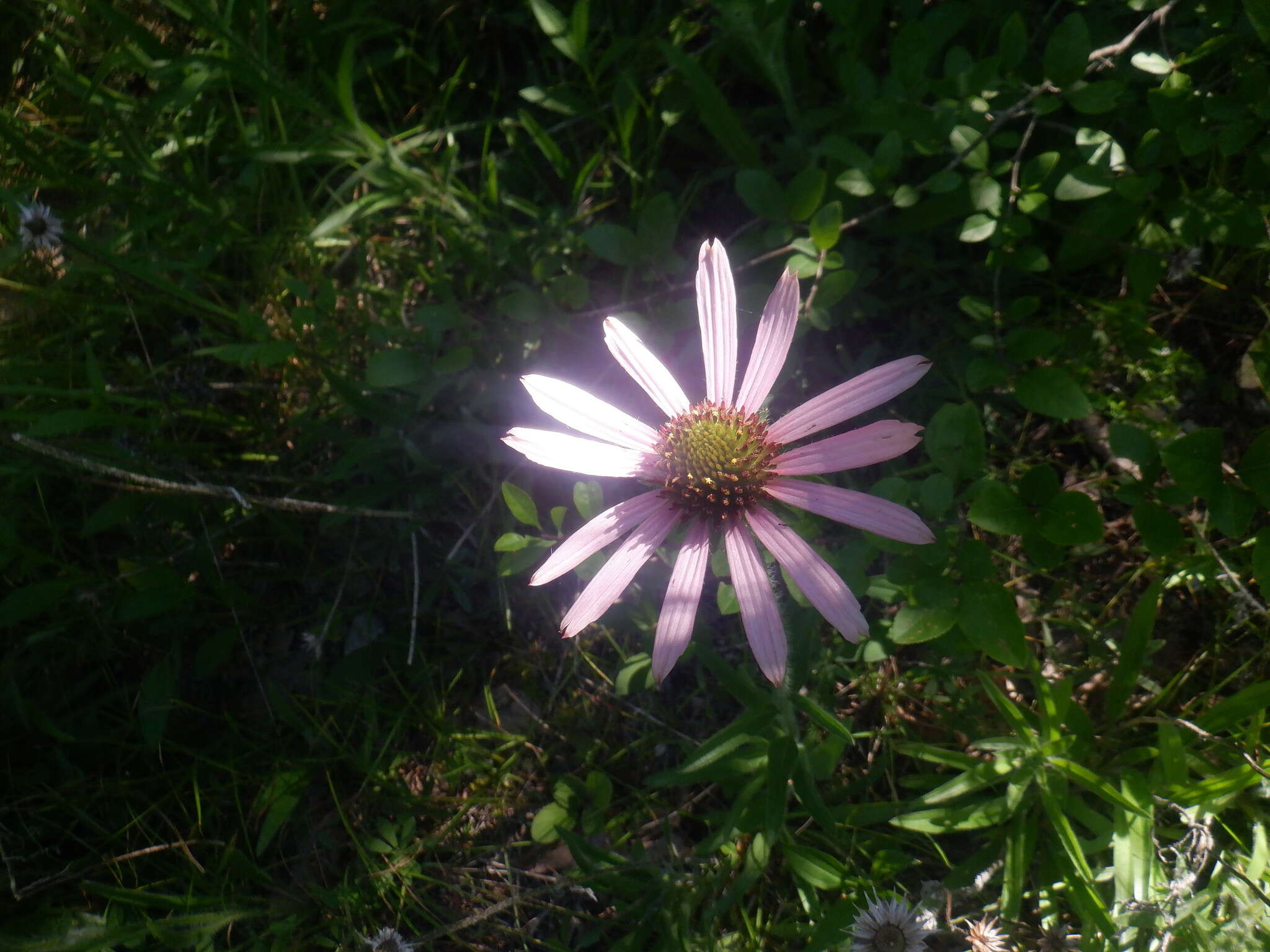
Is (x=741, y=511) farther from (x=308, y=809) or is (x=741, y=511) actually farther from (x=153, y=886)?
(x=153, y=886)

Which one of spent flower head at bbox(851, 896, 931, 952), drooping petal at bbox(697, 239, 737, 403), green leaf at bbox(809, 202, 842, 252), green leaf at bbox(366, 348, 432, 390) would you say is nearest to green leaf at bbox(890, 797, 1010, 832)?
spent flower head at bbox(851, 896, 931, 952)

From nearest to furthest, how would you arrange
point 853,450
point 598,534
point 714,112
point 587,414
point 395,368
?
point 853,450 → point 598,534 → point 587,414 → point 395,368 → point 714,112

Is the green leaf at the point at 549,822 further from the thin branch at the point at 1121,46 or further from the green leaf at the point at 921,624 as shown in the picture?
the thin branch at the point at 1121,46

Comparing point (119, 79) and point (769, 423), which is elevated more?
point (119, 79)

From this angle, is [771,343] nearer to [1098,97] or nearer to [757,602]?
[757,602]

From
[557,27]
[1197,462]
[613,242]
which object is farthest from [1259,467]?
[557,27]

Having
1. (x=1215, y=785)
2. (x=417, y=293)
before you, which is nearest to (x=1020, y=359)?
(x=1215, y=785)
